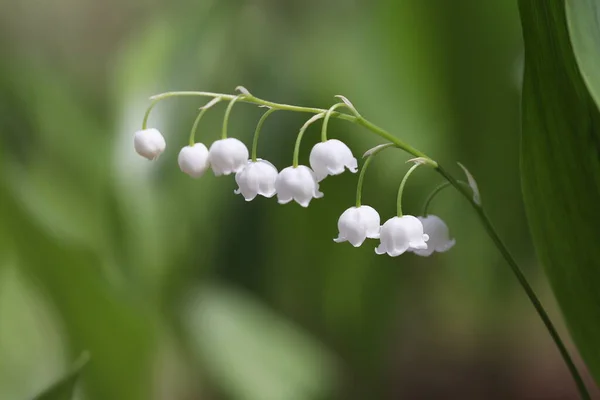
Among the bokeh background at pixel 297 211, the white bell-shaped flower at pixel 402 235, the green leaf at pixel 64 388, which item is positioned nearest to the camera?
the white bell-shaped flower at pixel 402 235

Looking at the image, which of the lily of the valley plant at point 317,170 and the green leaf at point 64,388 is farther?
the green leaf at point 64,388

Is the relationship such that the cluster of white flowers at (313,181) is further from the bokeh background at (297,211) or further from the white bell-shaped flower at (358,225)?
the bokeh background at (297,211)

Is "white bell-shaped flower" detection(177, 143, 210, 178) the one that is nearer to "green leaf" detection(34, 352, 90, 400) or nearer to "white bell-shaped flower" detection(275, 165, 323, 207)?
"white bell-shaped flower" detection(275, 165, 323, 207)

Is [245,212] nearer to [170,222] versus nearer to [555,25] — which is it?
[170,222]

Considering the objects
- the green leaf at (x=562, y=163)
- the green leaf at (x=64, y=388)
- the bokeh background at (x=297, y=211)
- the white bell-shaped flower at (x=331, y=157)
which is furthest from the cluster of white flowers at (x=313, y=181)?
the bokeh background at (x=297, y=211)

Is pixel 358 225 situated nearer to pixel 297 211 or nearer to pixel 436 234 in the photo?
pixel 436 234

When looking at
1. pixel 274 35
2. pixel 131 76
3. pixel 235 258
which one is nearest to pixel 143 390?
pixel 235 258

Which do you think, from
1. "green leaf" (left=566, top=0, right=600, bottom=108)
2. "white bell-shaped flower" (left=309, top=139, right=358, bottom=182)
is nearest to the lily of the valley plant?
"white bell-shaped flower" (left=309, top=139, right=358, bottom=182)

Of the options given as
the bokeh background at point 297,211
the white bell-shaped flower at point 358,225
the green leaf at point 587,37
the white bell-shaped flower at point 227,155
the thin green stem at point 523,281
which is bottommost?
the bokeh background at point 297,211
